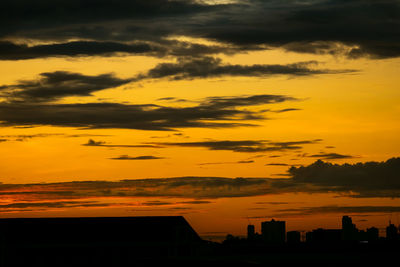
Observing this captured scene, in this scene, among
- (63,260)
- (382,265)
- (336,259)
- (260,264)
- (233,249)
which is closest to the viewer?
(260,264)

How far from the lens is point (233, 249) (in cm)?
8769

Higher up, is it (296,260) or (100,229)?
(100,229)

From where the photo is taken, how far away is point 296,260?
197 ft

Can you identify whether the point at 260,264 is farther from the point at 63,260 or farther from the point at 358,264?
the point at 63,260

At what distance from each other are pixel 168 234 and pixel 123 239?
4.35 metres

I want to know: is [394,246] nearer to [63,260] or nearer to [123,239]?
[123,239]

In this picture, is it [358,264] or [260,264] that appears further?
[358,264]

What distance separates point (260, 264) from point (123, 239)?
30519 mm

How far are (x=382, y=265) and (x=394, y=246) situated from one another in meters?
33.2

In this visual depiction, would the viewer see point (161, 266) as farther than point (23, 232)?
No

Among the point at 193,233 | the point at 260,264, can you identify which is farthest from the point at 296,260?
the point at 193,233

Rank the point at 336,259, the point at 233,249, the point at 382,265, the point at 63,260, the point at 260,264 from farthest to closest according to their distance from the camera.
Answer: the point at 233,249, the point at 63,260, the point at 336,259, the point at 382,265, the point at 260,264

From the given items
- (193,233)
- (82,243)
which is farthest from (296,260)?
(82,243)

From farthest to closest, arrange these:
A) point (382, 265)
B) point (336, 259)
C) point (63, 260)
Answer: point (63, 260), point (336, 259), point (382, 265)
